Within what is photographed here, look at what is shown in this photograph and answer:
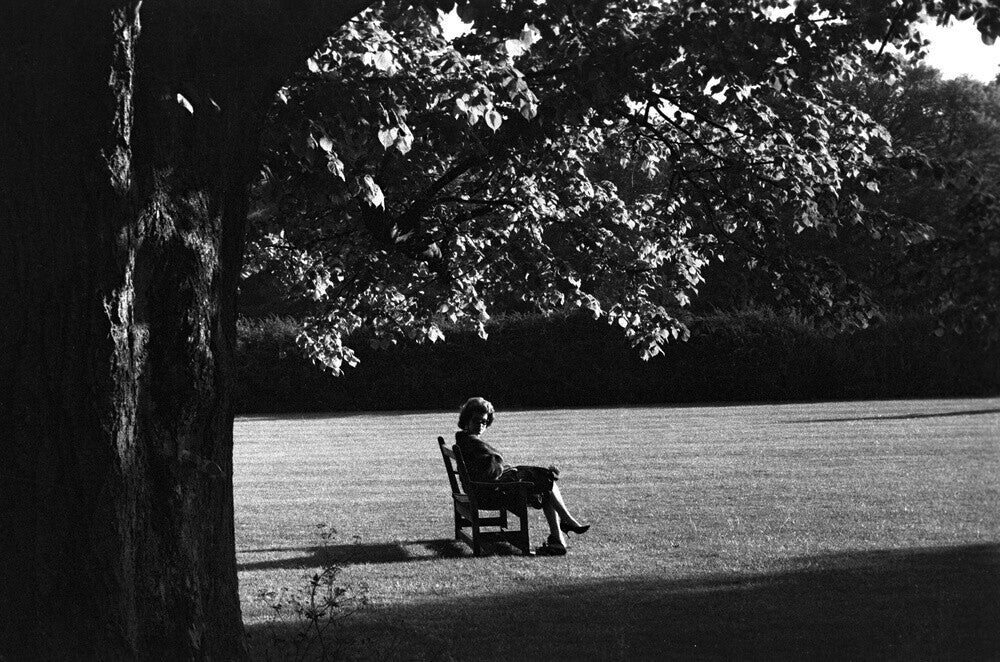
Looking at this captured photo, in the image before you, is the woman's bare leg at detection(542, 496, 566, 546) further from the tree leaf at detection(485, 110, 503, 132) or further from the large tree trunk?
the large tree trunk

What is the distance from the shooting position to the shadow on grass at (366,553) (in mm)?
10898

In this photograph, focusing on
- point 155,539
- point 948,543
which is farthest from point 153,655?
point 948,543

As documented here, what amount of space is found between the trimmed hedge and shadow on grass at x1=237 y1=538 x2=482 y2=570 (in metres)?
26.7

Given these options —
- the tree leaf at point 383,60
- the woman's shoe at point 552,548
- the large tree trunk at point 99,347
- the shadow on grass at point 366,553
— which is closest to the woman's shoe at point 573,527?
the woman's shoe at point 552,548

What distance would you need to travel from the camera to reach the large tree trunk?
492 centimetres

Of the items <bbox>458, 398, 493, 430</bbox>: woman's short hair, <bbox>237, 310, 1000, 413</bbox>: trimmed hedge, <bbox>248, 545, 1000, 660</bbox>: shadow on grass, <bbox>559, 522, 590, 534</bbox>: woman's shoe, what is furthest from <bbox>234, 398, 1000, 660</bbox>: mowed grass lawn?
<bbox>237, 310, 1000, 413</bbox>: trimmed hedge

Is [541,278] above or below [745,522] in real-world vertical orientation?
above

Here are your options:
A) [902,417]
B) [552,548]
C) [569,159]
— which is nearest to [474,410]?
[552,548]

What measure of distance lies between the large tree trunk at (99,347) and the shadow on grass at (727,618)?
176 cm

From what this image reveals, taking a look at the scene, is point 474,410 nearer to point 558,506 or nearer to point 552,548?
point 558,506

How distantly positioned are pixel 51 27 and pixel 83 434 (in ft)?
5.15

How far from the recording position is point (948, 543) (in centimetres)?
1088

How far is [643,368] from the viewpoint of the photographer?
130 feet

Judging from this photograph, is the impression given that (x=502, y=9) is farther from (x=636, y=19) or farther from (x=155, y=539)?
(x=155, y=539)
